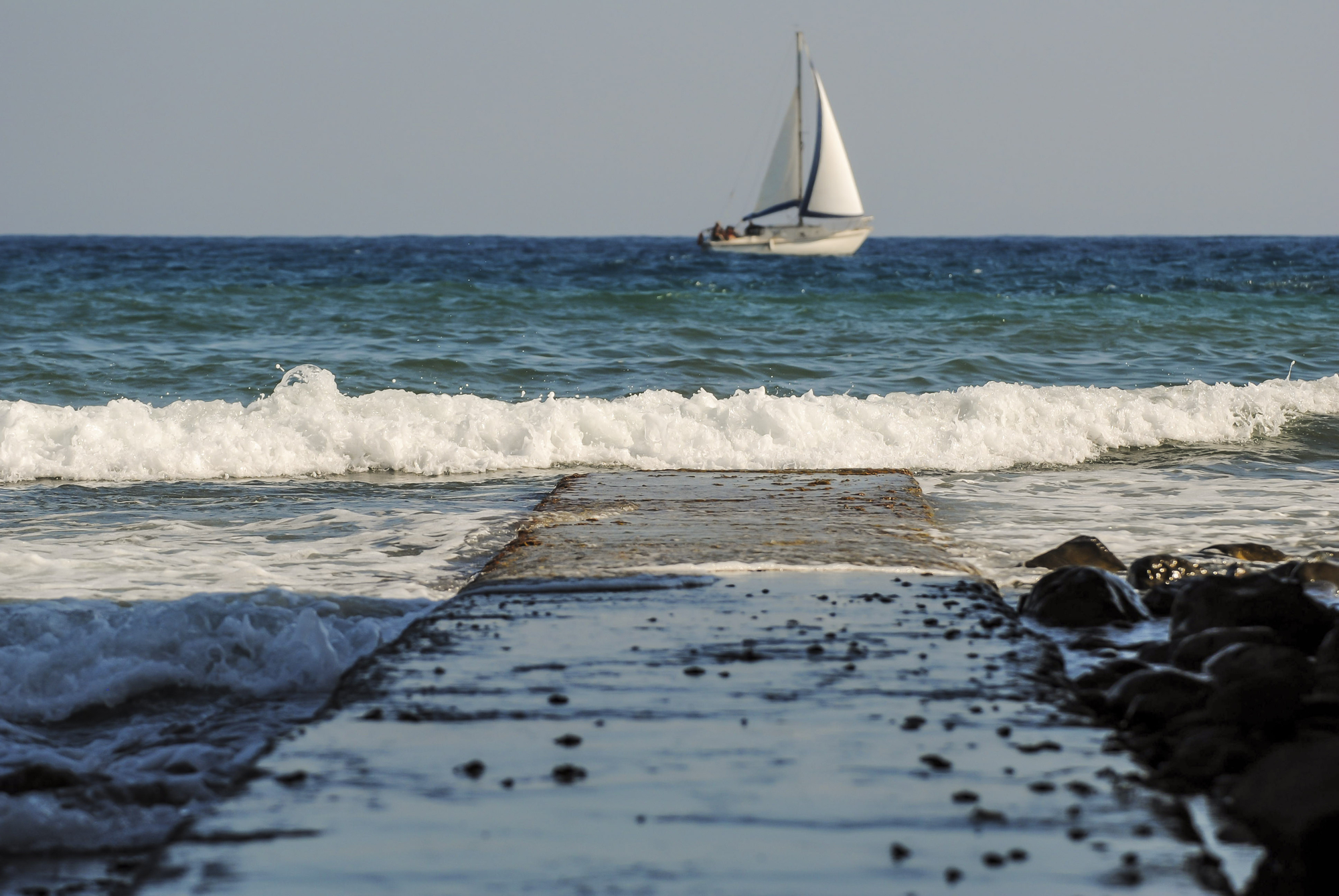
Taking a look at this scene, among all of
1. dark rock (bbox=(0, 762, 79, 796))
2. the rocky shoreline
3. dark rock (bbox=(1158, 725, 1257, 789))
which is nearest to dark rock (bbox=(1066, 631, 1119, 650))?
the rocky shoreline

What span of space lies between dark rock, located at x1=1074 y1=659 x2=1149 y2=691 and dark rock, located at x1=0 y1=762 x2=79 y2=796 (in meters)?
2.75

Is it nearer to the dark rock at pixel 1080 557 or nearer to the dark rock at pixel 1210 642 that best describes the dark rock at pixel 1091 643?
the dark rock at pixel 1210 642

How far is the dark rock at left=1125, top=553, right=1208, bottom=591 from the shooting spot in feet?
15.6

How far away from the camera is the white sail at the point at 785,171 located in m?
44.2

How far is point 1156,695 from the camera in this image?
3.01m

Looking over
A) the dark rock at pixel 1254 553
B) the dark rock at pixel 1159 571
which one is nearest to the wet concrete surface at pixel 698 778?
the dark rock at pixel 1159 571

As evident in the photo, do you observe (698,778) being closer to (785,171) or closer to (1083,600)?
(1083,600)

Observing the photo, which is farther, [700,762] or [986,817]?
[700,762]

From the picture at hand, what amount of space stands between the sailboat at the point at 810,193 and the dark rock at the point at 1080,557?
3954cm

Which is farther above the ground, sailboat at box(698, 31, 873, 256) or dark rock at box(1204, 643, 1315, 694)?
sailboat at box(698, 31, 873, 256)

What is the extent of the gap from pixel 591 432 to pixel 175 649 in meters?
5.40

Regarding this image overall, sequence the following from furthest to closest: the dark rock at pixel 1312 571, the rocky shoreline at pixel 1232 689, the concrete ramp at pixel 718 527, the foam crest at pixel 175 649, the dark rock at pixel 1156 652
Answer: the dark rock at pixel 1312 571 < the concrete ramp at pixel 718 527 < the foam crest at pixel 175 649 < the dark rock at pixel 1156 652 < the rocky shoreline at pixel 1232 689

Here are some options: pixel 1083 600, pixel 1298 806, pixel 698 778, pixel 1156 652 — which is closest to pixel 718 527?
pixel 1083 600

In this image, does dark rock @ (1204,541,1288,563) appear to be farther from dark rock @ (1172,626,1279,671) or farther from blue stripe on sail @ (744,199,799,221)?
blue stripe on sail @ (744,199,799,221)
